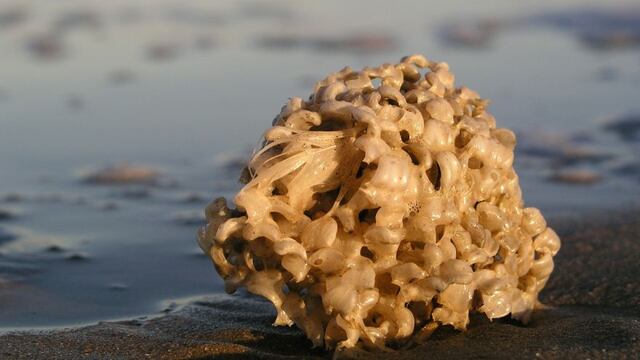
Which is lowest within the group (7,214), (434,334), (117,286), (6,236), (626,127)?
(434,334)

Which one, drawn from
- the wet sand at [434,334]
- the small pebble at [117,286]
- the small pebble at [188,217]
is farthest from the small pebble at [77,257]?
the wet sand at [434,334]

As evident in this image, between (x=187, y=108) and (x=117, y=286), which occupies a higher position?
(x=187, y=108)

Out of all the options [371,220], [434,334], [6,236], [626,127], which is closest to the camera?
[371,220]

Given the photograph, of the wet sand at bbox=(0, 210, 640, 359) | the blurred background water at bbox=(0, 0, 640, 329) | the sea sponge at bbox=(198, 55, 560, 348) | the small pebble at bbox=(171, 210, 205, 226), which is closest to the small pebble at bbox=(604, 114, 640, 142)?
the blurred background water at bbox=(0, 0, 640, 329)

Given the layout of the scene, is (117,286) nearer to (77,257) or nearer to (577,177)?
(77,257)

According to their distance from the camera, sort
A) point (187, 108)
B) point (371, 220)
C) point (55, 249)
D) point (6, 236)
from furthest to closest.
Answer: point (187, 108)
point (6, 236)
point (55, 249)
point (371, 220)

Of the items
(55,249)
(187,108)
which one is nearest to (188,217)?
(55,249)

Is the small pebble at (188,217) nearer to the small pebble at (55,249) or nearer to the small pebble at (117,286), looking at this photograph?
the small pebble at (55,249)

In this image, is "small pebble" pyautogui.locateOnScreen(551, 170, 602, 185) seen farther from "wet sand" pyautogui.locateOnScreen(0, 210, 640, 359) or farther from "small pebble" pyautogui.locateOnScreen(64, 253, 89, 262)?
"small pebble" pyautogui.locateOnScreen(64, 253, 89, 262)
